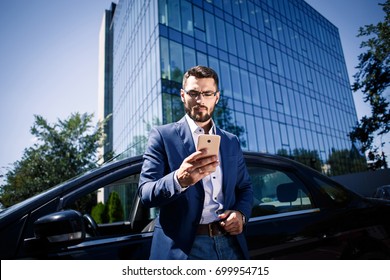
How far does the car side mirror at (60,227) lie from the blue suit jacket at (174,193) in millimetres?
336

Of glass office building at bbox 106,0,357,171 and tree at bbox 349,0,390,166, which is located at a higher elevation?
glass office building at bbox 106,0,357,171

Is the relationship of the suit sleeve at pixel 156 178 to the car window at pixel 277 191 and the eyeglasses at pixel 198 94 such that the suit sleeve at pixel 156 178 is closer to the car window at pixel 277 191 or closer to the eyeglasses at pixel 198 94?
the eyeglasses at pixel 198 94

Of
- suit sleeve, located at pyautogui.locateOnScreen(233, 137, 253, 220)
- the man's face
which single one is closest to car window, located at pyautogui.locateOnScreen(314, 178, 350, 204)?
suit sleeve, located at pyautogui.locateOnScreen(233, 137, 253, 220)

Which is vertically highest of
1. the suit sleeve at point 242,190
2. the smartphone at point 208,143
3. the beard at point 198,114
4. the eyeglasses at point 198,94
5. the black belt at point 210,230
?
the eyeglasses at point 198,94

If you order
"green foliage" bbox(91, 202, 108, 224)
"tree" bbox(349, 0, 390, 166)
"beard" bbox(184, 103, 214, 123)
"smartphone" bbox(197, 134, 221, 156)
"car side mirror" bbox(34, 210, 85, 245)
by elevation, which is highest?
"tree" bbox(349, 0, 390, 166)

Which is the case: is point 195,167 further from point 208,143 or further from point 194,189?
point 194,189

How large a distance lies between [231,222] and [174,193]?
34 cm

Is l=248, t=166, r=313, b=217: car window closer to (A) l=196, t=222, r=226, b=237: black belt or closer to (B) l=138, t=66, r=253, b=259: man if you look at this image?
(B) l=138, t=66, r=253, b=259: man

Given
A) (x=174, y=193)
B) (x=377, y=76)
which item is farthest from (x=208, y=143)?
(x=377, y=76)

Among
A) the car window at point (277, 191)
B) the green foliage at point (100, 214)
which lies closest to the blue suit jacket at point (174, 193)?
the car window at point (277, 191)

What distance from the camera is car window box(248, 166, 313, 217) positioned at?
1815 millimetres

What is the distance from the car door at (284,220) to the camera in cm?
156

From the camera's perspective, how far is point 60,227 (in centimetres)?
110

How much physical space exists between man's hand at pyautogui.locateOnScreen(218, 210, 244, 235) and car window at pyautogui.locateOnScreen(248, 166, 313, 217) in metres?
0.64
